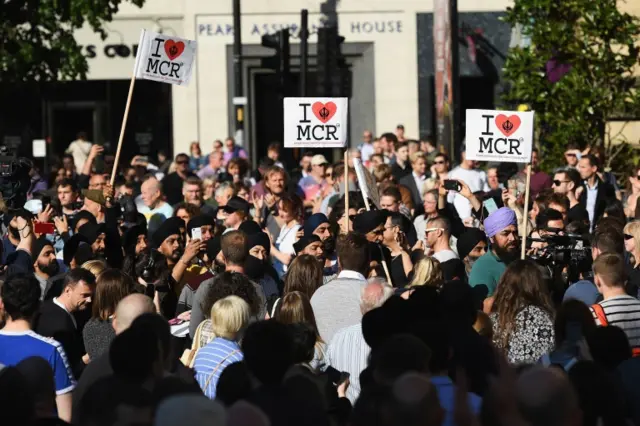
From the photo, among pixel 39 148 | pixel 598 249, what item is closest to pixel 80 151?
pixel 39 148

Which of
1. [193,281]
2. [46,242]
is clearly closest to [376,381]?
[193,281]

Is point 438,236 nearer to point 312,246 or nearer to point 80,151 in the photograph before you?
point 312,246

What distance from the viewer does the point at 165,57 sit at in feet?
47.4

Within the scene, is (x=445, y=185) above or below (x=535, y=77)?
below

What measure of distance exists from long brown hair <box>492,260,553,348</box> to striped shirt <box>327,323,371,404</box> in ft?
2.70

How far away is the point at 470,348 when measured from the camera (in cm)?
731

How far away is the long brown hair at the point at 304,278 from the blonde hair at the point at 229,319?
5.60 ft

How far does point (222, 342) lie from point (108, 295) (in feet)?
3.98

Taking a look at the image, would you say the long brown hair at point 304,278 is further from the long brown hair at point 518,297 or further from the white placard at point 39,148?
the white placard at point 39,148

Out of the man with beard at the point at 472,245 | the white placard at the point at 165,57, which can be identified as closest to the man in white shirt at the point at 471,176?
the white placard at the point at 165,57

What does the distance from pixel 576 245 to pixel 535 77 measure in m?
7.99

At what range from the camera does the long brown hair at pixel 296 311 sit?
8.62 m

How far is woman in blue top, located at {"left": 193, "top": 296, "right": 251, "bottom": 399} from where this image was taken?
790cm

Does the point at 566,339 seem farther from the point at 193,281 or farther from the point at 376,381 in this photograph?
the point at 193,281
